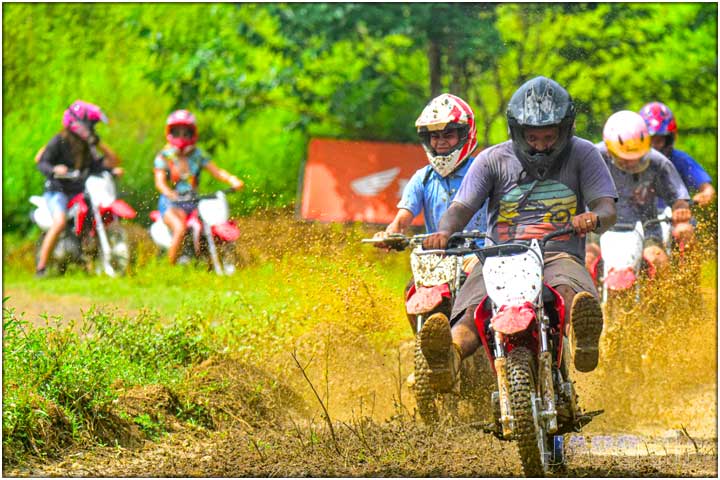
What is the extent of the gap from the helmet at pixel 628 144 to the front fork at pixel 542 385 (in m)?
4.54

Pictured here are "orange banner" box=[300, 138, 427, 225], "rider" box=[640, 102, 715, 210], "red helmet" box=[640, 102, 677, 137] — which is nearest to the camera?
"rider" box=[640, 102, 715, 210]

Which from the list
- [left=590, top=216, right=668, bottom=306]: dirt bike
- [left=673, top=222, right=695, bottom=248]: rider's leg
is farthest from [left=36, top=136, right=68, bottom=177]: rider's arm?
[left=673, top=222, right=695, bottom=248]: rider's leg

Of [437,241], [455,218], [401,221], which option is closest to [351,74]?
[401,221]

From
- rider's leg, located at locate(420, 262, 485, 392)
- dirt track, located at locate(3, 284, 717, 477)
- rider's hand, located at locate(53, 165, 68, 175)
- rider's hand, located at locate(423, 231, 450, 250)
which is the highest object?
rider's hand, located at locate(53, 165, 68, 175)

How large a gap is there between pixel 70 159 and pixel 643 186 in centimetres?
787

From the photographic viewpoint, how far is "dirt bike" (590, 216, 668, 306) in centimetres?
1098

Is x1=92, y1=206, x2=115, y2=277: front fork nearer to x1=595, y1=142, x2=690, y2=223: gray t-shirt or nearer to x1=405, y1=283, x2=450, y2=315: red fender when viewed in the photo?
x1=595, y1=142, x2=690, y2=223: gray t-shirt

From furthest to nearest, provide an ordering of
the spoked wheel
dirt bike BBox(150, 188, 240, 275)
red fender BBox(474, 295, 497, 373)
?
dirt bike BBox(150, 188, 240, 275) → red fender BBox(474, 295, 497, 373) → the spoked wheel

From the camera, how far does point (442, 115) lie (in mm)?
8867

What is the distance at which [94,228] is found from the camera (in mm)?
16359

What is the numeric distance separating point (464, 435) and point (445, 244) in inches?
74.6

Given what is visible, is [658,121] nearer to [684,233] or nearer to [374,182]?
[684,233]

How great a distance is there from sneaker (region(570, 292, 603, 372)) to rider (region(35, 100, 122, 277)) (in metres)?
10.2

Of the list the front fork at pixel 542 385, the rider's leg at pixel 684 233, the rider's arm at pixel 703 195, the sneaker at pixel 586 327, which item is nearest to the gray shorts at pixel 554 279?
the sneaker at pixel 586 327
